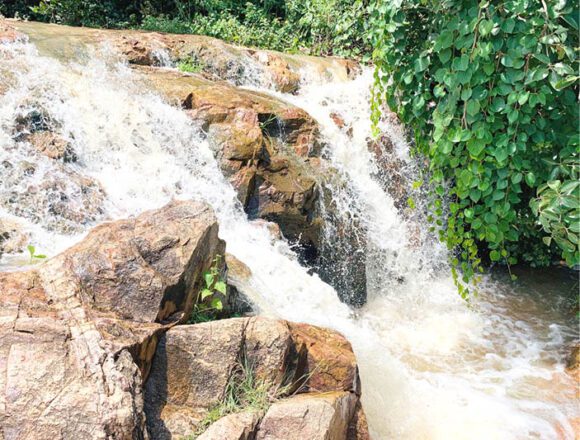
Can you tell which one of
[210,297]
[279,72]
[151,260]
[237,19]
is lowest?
[210,297]

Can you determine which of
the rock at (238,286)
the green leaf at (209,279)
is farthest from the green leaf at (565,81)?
the rock at (238,286)

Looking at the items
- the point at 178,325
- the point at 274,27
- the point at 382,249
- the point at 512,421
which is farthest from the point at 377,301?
the point at 274,27

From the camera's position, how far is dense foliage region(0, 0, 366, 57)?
11.2 metres

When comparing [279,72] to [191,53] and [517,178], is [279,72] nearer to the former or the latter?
[191,53]

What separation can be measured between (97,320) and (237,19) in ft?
36.5

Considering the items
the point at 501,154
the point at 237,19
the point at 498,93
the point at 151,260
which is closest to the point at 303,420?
the point at 151,260

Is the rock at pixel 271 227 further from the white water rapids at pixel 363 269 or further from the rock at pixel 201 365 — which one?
the rock at pixel 201 365

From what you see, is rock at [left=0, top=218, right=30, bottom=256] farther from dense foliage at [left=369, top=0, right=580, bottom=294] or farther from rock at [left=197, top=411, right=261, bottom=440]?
dense foliage at [left=369, top=0, right=580, bottom=294]

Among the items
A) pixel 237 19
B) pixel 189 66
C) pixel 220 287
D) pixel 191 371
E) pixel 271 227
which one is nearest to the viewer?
pixel 191 371

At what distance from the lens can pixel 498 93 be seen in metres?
3.39

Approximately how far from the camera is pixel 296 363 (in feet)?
10.2

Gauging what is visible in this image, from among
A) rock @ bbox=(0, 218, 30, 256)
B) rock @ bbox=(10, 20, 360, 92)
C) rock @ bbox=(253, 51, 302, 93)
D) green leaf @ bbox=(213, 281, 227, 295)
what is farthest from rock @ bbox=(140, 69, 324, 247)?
green leaf @ bbox=(213, 281, 227, 295)

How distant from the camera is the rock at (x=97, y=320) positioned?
7.12 ft

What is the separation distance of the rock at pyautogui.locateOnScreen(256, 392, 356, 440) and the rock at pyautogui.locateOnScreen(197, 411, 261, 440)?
57 mm
